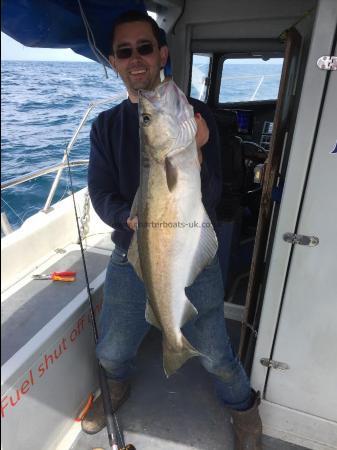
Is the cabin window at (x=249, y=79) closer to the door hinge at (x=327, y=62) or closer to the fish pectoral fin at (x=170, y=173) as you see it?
the door hinge at (x=327, y=62)

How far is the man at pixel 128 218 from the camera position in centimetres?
202

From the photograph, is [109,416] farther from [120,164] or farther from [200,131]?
[200,131]

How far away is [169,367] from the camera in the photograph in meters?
2.03

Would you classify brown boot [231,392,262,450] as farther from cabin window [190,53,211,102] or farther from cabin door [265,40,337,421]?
cabin window [190,53,211,102]

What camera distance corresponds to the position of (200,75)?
15.8 feet

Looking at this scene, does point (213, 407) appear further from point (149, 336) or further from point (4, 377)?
point (4, 377)

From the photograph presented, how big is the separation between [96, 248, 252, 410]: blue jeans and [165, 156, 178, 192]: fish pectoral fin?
824mm

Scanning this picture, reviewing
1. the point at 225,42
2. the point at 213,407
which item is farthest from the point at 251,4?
the point at 213,407

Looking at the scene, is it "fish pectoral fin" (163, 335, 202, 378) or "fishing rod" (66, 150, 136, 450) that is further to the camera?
"fishing rod" (66, 150, 136, 450)

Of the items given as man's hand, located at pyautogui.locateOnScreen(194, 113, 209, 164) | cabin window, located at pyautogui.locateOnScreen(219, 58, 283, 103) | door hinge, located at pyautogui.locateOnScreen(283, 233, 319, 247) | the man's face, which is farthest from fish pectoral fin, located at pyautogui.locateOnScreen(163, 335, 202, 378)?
cabin window, located at pyautogui.locateOnScreen(219, 58, 283, 103)

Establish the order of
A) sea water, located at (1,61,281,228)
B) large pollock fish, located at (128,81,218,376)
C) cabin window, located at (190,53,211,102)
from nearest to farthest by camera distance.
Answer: large pollock fish, located at (128,81,218,376) < cabin window, located at (190,53,211,102) < sea water, located at (1,61,281,228)

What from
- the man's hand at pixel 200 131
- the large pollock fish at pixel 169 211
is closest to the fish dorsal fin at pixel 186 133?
the large pollock fish at pixel 169 211

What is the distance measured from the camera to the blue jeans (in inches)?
87.0

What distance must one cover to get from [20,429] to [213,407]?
1.43 metres
